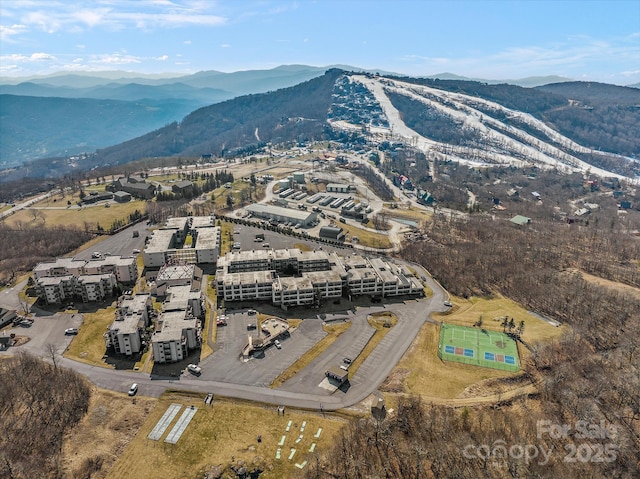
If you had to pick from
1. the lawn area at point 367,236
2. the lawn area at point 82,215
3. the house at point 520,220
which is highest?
the lawn area at point 82,215

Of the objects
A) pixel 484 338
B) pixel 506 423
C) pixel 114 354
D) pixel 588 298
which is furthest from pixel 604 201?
pixel 114 354

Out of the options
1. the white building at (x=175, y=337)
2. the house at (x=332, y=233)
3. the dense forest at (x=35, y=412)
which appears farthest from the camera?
the house at (x=332, y=233)

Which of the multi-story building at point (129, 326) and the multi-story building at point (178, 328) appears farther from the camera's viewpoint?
the multi-story building at point (129, 326)

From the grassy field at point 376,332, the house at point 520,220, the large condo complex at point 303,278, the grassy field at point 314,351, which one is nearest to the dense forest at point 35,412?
the grassy field at point 314,351

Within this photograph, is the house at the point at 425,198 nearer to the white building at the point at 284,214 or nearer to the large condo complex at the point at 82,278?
the white building at the point at 284,214

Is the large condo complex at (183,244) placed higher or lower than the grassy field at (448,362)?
higher

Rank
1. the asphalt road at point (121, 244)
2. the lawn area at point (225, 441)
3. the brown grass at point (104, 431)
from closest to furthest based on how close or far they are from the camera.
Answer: the lawn area at point (225, 441) < the brown grass at point (104, 431) < the asphalt road at point (121, 244)
